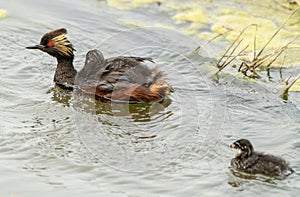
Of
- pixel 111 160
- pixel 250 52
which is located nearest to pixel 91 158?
pixel 111 160

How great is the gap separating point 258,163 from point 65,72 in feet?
11.4

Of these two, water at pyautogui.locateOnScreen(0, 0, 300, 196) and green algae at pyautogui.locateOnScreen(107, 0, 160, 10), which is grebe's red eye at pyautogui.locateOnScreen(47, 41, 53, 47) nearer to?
water at pyautogui.locateOnScreen(0, 0, 300, 196)

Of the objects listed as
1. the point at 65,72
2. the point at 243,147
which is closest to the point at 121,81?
the point at 65,72

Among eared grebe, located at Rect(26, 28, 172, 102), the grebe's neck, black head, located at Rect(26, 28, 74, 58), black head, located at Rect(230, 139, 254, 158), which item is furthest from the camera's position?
black head, located at Rect(26, 28, 74, 58)

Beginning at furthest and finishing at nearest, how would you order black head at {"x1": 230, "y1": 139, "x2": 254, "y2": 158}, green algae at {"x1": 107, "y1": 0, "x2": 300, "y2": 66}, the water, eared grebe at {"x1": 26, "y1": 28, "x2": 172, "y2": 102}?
green algae at {"x1": 107, "y1": 0, "x2": 300, "y2": 66} < eared grebe at {"x1": 26, "y1": 28, "x2": 172, "y2": 102} < black head at {"x1": 230, "y1": 139, "x2": 254, "y2": 158} < the water

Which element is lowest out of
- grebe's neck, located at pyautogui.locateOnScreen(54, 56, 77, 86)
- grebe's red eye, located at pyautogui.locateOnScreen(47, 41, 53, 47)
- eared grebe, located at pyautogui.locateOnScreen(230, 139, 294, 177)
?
eared grebe, located at pyautogui.locateOnScreen(230, 139, 294, 177)

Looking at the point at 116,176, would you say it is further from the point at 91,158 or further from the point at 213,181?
the point at 213,181

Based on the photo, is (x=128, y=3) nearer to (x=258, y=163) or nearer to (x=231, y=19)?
(x=231, y=19)

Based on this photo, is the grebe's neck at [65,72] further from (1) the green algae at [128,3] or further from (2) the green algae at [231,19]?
(1) the green algae at [128,3]

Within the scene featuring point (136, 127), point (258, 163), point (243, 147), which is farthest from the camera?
point (136, 127)

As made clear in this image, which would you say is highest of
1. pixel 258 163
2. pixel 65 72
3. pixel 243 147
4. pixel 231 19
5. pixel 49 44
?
pixel 231 19

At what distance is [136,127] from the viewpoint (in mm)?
7625

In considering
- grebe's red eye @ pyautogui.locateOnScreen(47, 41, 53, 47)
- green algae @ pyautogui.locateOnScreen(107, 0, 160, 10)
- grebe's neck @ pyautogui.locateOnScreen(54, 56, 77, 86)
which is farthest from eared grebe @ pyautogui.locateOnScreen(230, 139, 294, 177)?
green algae @ pyautogui.locateOnScreen(107, 0, 160, 10)

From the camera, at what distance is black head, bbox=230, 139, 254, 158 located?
6531 millimetres
